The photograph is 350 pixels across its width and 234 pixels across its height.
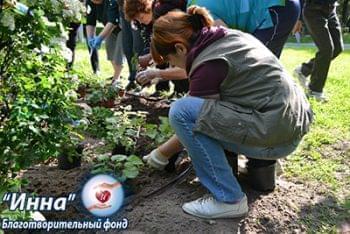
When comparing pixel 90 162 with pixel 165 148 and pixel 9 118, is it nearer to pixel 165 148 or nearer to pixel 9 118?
pixel 165 148

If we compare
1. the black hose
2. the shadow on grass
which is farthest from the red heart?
the shadow on grass

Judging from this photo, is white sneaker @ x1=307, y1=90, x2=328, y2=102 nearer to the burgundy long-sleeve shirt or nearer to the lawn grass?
the lawn grass

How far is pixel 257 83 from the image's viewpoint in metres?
2.40

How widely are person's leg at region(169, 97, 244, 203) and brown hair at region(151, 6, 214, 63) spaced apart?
26 centimetres

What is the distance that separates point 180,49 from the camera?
2.46 m

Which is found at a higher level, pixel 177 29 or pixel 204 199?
pixel 177 29

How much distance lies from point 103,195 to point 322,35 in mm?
3028

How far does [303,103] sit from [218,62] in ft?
1.71

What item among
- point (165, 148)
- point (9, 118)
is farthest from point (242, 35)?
point (9, 118)

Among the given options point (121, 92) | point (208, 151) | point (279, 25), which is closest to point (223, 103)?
point (208, 151)

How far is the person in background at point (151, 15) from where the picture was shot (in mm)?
3205

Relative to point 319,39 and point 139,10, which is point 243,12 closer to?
point 139,10

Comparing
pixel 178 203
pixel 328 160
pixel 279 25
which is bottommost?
A: pixel 328 160

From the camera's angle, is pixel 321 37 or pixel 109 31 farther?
pixel 109 31
